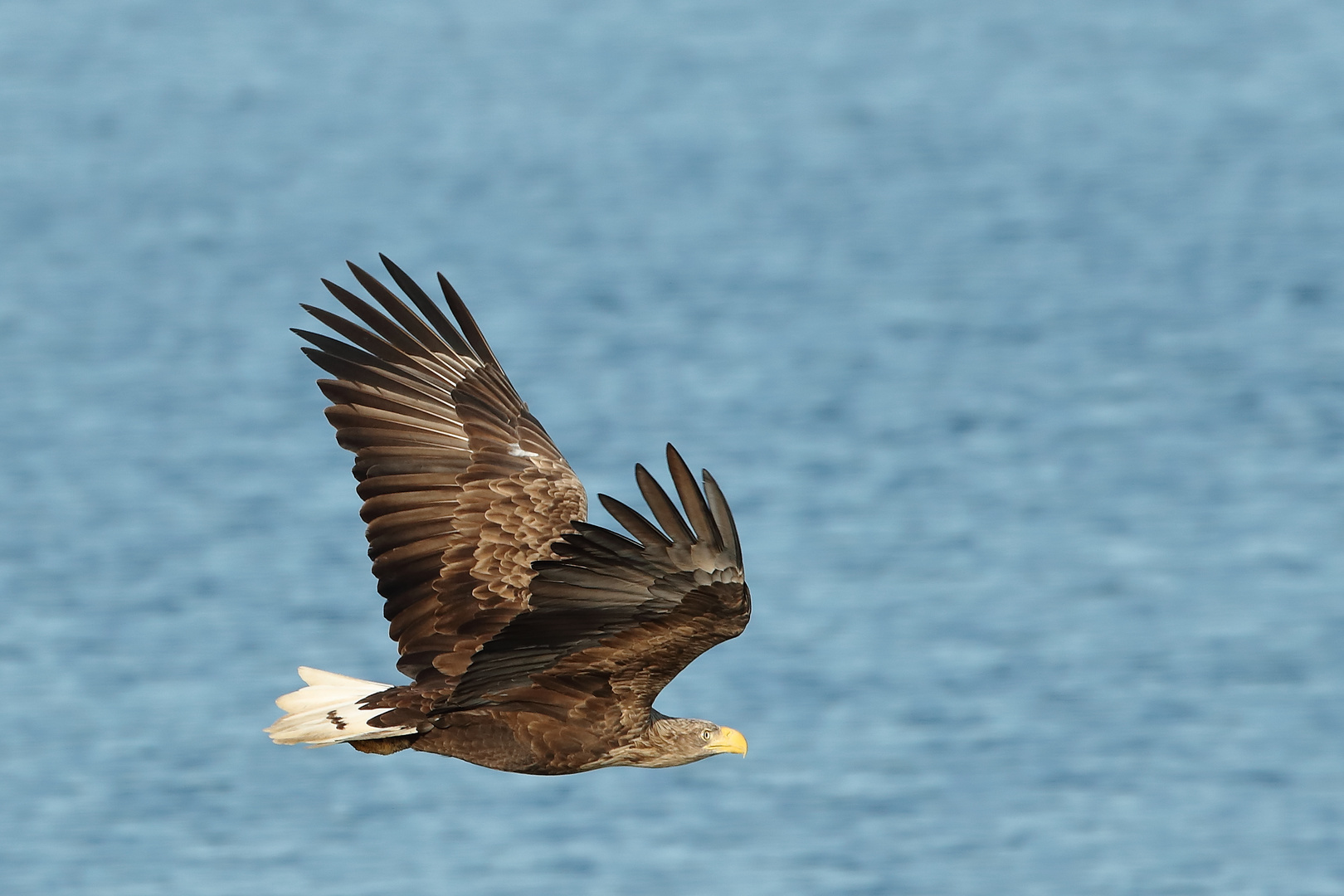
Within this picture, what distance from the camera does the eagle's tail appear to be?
6.89 m

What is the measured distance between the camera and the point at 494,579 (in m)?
7.23

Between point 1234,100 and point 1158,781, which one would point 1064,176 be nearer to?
point 1234,100

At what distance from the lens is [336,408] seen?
7.73m

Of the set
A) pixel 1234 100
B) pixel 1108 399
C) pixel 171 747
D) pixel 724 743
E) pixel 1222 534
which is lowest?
pixel 724 743

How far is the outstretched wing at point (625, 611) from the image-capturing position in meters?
5.85

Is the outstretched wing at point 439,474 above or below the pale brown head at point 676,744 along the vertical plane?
above

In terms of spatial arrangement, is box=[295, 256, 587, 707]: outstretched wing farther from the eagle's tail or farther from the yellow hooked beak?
the yellow hooked beak

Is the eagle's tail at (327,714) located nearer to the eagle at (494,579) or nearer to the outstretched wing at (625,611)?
the eagle at (494,579)

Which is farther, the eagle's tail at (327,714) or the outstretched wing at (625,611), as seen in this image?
the eagle's tail at (327,714)

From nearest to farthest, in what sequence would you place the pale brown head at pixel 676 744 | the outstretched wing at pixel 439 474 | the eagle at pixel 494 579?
the eagle at pixel 494 579 < the pale brown head at pixel 676 744 < the outstretched wing at pixel 439 474

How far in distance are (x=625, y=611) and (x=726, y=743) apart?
100 centimetres

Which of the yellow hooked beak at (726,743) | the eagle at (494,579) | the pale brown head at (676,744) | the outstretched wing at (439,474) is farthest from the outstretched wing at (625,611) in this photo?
the outstretched wing at (439,474)

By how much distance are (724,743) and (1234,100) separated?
18912 mm

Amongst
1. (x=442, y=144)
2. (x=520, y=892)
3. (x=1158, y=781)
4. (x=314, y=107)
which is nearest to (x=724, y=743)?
(x=520, y=892)
